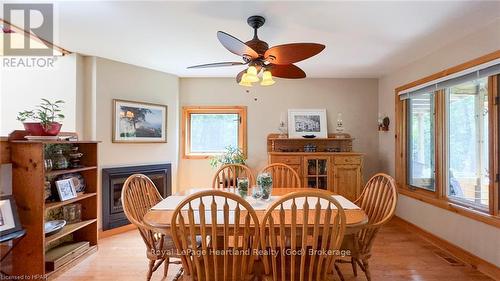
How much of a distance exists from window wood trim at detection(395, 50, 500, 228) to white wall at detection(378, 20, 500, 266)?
71mm

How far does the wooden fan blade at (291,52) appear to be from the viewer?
5.46 feet

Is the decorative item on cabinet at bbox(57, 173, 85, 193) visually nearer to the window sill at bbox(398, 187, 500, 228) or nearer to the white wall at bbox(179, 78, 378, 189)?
the white wall at bbox(179, 78, 378, 189)

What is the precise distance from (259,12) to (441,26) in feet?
5.60

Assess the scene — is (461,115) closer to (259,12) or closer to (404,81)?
(404,81)

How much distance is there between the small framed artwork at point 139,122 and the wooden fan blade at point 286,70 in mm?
2279

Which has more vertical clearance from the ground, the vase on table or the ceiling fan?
the ceiling fan

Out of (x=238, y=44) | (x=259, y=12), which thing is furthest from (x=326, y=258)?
(x=259, y=12)

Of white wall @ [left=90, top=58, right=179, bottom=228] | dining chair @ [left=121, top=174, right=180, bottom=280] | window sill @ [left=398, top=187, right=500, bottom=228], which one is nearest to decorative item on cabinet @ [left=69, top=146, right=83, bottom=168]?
white wall @ [left=90, top=58, right=179, bottom=228]

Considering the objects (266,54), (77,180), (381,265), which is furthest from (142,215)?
(381,265)

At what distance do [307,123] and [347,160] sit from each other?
35.0 inches

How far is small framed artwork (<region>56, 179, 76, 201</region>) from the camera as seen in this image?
7.73 feet

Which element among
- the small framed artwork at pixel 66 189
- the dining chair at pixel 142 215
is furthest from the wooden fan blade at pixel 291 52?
the small framed artwork at pixel 66 189

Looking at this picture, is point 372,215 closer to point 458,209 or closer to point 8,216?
point 458,209

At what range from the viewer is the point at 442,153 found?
2.89 meters
